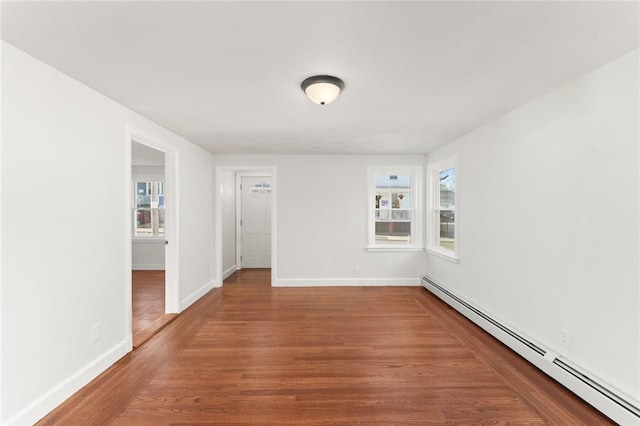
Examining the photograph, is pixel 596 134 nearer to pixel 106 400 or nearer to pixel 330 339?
pixel 330 339

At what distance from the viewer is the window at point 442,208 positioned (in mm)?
4344

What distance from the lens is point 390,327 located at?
329 centimetres

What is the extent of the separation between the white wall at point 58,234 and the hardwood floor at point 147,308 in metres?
0.46

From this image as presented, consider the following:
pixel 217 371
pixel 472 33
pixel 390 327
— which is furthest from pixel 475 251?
pixel 217 371

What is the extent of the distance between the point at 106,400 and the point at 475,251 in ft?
12.4

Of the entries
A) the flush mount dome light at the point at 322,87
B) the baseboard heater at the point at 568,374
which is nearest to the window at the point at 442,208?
the baseboard heater at the point at 568,374

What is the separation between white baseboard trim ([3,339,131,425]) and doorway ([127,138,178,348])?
0.78m

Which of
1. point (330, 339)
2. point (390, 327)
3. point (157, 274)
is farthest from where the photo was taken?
point (157, 274)

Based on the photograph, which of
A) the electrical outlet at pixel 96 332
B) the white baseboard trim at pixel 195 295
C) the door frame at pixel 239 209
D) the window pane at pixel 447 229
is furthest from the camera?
the door frame at pixel 239 209

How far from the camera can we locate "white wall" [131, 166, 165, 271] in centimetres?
641

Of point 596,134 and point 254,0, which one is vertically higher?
point 254,0

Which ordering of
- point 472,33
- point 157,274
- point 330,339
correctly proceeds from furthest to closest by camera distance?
point 157,274, point 330,339, point 472,33

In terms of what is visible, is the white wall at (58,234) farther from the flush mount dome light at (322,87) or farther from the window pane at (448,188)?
the window pane at (448,188)

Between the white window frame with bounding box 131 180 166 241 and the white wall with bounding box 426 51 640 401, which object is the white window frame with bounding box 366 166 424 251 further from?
the white window frame with bounding box 131 180 166 241
